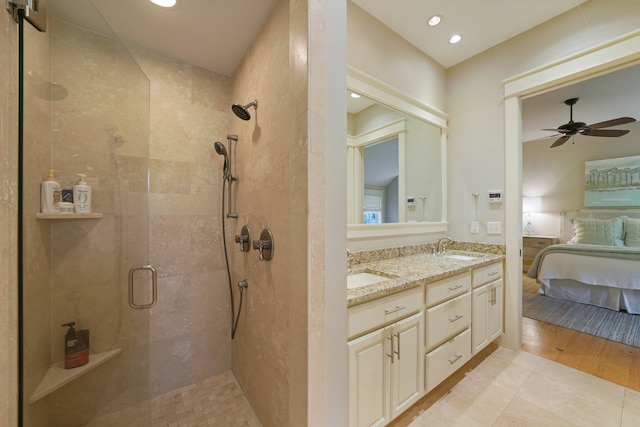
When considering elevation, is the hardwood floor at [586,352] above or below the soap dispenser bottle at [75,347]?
below

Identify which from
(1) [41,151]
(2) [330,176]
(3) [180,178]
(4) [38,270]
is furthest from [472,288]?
(1) [41,151]

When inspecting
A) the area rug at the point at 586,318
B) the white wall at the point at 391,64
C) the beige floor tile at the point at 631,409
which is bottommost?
the beige floor tile at the point at 631,409

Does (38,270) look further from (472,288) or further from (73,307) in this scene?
(472,288)

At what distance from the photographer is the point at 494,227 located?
2271 mm

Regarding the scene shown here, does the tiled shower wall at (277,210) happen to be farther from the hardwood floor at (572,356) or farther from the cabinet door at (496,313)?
the cabinet door at (496,313)

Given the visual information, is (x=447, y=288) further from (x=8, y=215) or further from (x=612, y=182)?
(x=612, y=182)

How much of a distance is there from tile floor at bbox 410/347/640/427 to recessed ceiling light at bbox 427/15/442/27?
9.49 feet

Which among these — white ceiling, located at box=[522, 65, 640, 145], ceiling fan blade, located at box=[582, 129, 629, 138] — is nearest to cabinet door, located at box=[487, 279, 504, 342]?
white ceiling, located at box=[522, 65, 640, 145]

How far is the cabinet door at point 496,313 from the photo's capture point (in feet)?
6.60

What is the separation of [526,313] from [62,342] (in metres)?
4.29

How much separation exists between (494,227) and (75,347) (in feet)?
10.5

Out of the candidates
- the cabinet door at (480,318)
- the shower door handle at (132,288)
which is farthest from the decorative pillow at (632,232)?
the shower door handle at (132,288)

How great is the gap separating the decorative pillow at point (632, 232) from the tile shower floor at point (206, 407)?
20.1 feet

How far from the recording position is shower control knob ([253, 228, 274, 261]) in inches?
47.7
